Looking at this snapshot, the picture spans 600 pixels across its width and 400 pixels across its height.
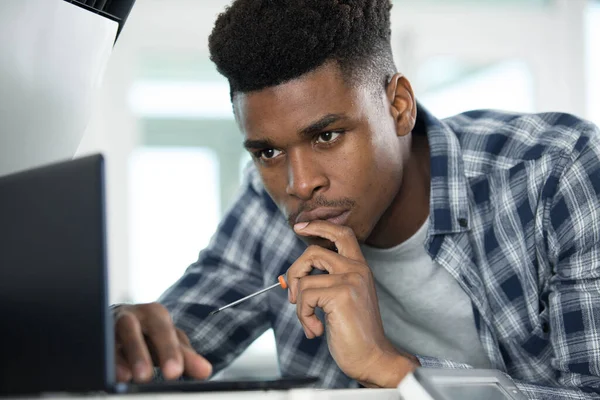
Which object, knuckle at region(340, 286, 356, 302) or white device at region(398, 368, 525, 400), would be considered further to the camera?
knuckle at region(340, 286, 356, 302)

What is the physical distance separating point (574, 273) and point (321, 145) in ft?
1.60

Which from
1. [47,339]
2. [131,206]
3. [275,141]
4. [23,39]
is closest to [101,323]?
[47,339]

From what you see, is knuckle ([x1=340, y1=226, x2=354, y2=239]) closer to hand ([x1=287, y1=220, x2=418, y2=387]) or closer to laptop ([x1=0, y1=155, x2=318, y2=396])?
hand ([x1=287, y1=220, x2=418, y2=387])

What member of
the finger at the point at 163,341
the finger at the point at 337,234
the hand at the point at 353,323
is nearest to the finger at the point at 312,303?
the hand at the point at 353,323

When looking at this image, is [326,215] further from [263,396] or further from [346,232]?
[263,396]

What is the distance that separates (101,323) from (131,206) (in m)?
2.88

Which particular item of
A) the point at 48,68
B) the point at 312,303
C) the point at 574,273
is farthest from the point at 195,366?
the point at 574,273

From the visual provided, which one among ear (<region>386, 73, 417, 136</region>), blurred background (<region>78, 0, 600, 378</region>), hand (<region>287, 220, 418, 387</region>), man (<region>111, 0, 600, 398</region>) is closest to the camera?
hand (<region>287, 220, 418, 387</region>)

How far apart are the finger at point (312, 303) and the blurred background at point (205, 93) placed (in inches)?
90.6

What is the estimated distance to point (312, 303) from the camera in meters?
1.05

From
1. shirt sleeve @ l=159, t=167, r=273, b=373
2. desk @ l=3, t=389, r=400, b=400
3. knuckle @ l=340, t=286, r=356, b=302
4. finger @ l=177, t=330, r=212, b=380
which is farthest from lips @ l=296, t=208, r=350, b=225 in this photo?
desk @ l=3, t=389, r=400, b=400

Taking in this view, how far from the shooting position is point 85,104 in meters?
1.02

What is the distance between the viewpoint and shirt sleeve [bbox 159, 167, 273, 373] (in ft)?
4.64

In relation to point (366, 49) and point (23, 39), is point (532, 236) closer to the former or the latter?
point (366, 49)
